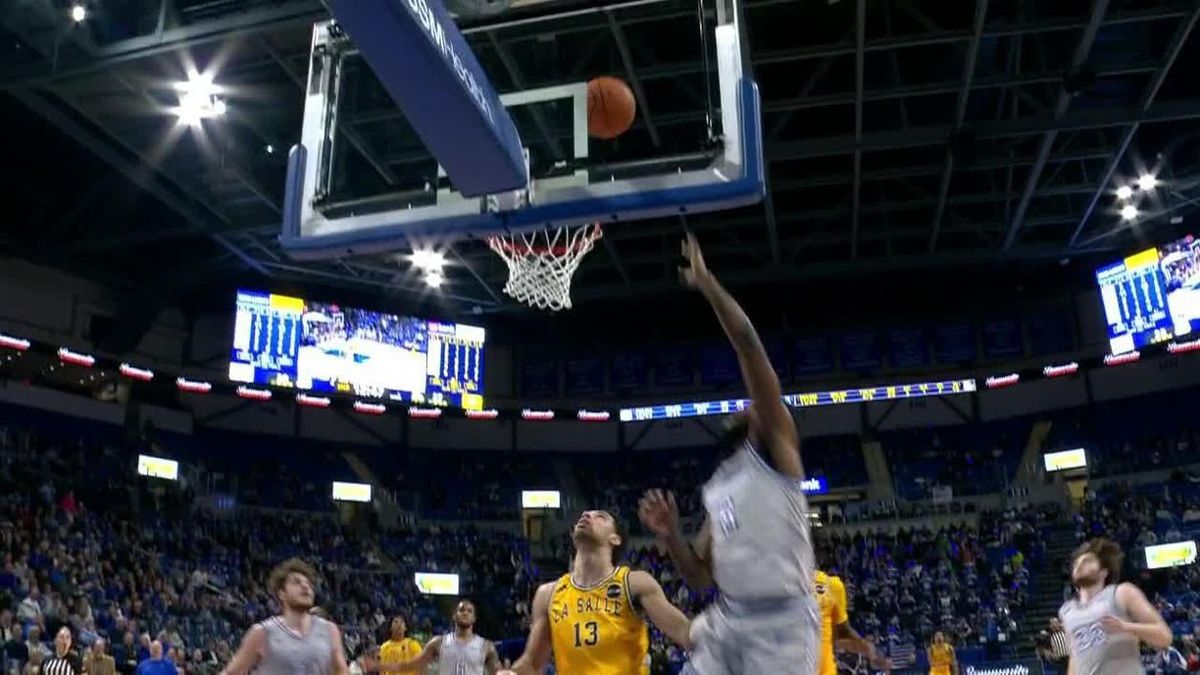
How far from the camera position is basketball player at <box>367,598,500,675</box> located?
9797mm

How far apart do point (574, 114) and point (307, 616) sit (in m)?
4.22

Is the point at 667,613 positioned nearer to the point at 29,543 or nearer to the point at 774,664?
the point at 774,664

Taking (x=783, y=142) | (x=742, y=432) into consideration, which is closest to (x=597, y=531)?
(x=742, y=432)

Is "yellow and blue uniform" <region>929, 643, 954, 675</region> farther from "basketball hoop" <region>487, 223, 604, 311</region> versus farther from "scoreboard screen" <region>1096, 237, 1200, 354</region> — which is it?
"scoreboard screen" <region>1096, 237, 1200, 354</region>

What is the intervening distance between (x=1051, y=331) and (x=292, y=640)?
95.8 ft

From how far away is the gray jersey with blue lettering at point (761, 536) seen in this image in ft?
11.8

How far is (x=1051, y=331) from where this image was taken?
1219 inches

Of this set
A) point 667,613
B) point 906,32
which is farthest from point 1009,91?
point 667,613

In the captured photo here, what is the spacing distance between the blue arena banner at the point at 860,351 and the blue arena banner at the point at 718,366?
3362mm

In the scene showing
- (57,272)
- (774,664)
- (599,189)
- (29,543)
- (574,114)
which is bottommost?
(774,664)

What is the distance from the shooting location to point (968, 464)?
103ft

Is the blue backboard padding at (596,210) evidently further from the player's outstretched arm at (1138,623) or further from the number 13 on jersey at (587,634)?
the player's outstretched arm at (1138,623)

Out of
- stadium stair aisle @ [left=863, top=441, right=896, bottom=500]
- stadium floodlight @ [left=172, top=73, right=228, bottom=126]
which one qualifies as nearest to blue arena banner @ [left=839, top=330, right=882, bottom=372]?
stadium stair aisle @ [left=863, top=441, right=896, bottom=500]

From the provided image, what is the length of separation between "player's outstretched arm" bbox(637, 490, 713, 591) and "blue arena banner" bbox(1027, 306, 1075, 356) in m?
29.3
